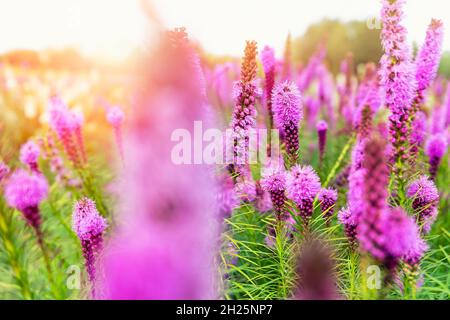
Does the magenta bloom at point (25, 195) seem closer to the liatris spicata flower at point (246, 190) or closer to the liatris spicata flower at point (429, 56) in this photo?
the liatris spicata flower at point (246, 190)

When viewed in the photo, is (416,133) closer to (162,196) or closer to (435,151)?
(435,151)

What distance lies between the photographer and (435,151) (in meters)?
2.09

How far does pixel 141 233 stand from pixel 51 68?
2.53 m

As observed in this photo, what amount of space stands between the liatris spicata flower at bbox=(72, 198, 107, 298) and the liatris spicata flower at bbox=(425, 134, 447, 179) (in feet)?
5.23

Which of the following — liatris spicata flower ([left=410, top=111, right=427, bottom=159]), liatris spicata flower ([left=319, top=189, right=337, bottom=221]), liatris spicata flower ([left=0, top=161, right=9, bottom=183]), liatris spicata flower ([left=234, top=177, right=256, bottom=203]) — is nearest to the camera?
liatris spicata flower ([left=0, top=161, right=9, bottom=183])

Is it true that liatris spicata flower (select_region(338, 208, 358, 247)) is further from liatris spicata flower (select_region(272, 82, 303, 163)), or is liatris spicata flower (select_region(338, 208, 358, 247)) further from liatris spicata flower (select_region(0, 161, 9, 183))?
liatris spicata flower (select_region(0, 161, 9, 183))

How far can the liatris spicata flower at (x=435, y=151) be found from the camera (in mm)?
2074

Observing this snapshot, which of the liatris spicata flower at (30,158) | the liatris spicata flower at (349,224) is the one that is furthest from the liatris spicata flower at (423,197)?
the liatris spicata flower at (30,158)

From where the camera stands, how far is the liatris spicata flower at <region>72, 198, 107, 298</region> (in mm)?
1296

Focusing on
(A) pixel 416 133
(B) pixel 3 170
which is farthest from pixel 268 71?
(B) pixel 3 170

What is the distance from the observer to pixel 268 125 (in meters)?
1.70

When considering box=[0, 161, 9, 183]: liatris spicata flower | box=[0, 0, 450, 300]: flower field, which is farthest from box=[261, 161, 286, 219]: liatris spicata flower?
box=[0, 161, 9, 183]: liatris spicata flower
